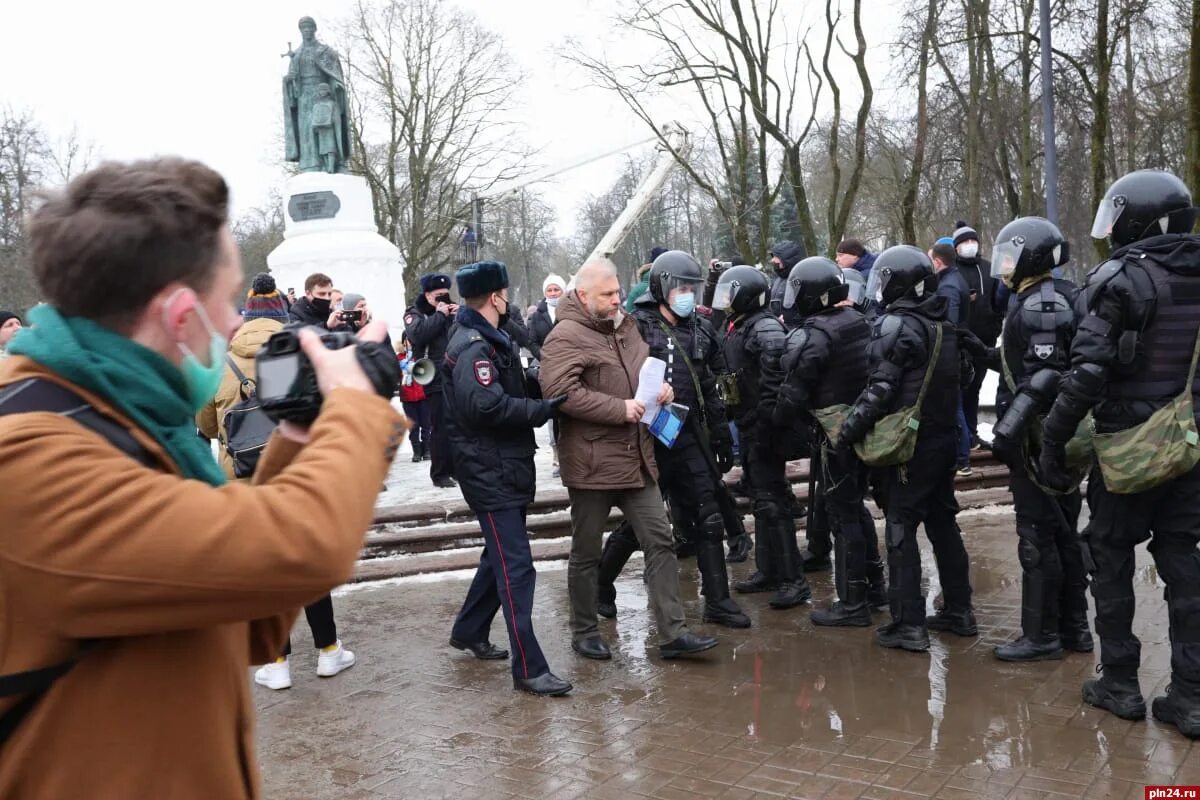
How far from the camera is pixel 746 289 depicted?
7500 mm

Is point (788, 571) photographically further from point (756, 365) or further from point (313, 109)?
point (313, 109)

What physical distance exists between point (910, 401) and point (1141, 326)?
60.4 inches

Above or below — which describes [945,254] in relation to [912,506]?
above

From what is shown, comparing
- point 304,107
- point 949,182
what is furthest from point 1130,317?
point 949,182

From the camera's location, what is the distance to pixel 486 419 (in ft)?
18.6

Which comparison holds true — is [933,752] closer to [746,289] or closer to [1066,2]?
[746,289]

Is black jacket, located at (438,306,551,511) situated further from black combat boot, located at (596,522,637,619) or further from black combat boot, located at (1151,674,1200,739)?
black combat boot, located at (1151,674,1200,739)

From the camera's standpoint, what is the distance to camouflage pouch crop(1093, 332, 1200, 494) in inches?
180

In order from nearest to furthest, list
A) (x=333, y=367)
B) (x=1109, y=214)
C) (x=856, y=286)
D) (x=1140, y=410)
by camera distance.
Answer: (x=333, y=367) < (x=1140, y=410) < (x=1109, y=214) < (x=856, y=286)

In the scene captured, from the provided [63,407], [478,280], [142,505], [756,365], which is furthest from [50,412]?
[756,365]

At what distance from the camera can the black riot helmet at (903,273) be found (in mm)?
6102

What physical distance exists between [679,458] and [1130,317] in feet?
9.30

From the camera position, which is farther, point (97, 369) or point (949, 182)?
point (949, 182)

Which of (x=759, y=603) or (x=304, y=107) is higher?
(x=304, y=107)
